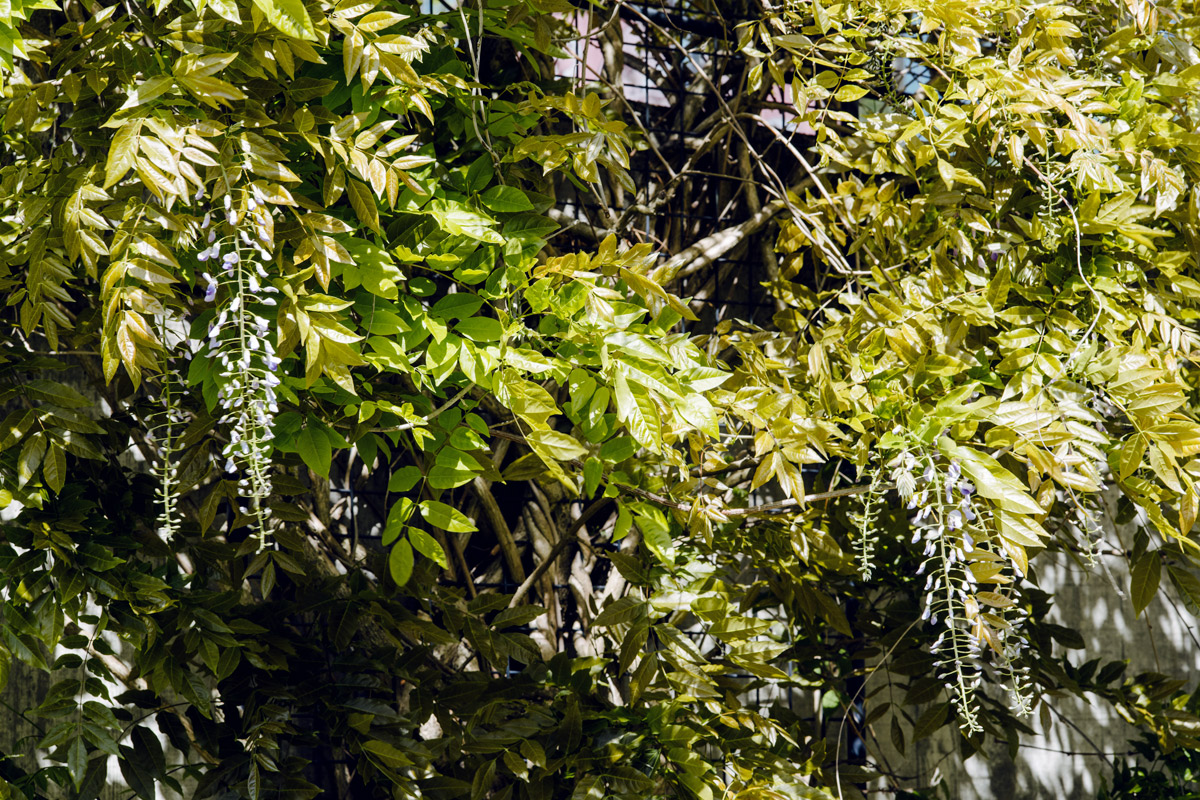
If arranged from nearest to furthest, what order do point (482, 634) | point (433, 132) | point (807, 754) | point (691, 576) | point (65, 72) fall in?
point (65, 72)
point (433, 132)
point (482, 634)
point (691, 576)
point (807, 754)

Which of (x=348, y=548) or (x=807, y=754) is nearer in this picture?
(x=807, y=754)

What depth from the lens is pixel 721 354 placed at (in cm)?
A: 184

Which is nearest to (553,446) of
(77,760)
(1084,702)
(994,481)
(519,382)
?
(519,382)

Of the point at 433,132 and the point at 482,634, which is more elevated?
the point at 433,132

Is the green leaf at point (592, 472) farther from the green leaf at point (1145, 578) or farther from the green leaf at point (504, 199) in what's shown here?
the green leaf at point (1145, 578)

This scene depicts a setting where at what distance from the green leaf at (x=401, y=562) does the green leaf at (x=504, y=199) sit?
452 mm

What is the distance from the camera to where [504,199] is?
121cm

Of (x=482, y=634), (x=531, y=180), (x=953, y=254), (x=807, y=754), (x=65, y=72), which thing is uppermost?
(x=65, y=72)

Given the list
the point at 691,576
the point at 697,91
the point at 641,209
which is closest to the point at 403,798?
the point at 691,576

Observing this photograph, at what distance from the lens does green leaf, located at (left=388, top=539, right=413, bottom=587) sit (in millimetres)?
1269

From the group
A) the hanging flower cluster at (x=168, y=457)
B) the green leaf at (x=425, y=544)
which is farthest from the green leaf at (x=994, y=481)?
the hanging flower cluster at (x=168, y=457)

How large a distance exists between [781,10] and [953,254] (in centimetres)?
48

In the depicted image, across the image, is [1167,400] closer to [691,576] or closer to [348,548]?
[691,576]

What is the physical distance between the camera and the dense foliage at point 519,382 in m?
1.01
